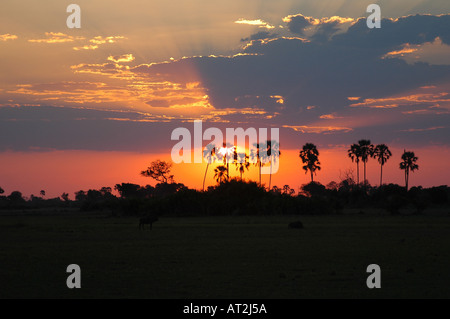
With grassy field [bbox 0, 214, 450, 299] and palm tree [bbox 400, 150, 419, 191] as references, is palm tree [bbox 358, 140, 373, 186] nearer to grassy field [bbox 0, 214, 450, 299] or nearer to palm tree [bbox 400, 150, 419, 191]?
palm tree [bbox 400, 150, 419, 191]

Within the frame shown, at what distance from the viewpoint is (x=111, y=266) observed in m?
23.4

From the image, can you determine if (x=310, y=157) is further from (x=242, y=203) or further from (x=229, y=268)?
(x=229, y=268)

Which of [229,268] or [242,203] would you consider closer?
[229,268]

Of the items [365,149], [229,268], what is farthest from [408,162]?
[229,268]

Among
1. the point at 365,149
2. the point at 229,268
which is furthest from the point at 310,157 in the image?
the point at 229,268

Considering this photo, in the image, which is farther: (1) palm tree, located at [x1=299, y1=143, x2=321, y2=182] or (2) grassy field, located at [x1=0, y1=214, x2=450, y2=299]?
(1) palm tree, located at [x1=299, y1=143, x2=321, y2=182]

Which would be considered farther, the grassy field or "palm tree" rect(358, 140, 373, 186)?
"palm tree" rect(358, 140, 373, 186)

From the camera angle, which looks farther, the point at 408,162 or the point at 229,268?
the point at 408,162

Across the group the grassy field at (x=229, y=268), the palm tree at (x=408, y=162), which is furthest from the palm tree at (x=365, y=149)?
the grassy field at (x=229, y=268)

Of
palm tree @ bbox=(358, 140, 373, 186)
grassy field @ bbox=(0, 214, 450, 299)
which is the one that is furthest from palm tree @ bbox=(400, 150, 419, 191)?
grassy field @ bbox=(0, 214, 450, 299)

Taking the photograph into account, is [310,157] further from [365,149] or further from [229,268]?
[229,268]
